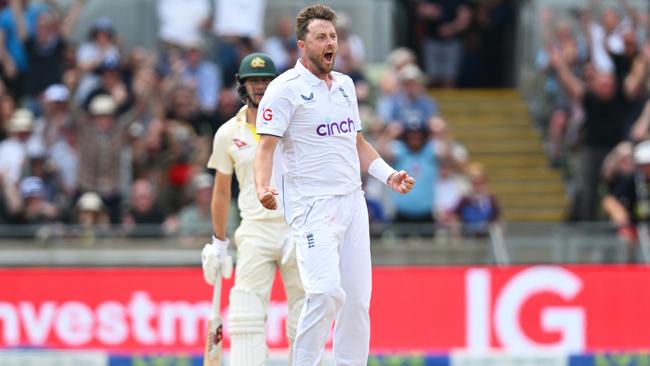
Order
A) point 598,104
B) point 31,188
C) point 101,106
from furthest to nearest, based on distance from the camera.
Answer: point 598,104 → point 101,106 → point 31,188

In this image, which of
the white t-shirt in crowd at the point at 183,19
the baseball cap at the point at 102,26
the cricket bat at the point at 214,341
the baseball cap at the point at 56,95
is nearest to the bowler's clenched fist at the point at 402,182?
the cricket bat at the point at 214,341

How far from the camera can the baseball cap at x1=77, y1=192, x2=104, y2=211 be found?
53.5ft

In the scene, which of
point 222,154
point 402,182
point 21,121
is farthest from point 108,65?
point 402,182

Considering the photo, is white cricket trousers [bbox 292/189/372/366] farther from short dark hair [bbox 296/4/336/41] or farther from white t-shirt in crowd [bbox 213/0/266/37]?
white t-shirt in crowd [bbox 213/0/266/37]

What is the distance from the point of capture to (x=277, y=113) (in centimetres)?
927

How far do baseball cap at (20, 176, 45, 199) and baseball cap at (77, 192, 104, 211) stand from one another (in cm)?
47

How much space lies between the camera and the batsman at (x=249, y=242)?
34.1 feet

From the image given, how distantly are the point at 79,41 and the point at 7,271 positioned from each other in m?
5.83

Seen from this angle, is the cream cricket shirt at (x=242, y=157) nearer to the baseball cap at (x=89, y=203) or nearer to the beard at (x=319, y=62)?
the beard at (x=319, y=62)

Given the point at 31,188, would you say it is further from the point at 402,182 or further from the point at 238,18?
the point at 402,182

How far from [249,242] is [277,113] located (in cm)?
153

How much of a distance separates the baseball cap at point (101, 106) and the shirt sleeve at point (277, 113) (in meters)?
8.21

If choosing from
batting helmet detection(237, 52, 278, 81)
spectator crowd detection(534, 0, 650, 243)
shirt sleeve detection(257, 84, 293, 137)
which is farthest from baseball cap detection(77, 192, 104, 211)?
shirt sleeve detection(257, 84, 293, 137)

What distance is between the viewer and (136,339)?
15047 millimetres
